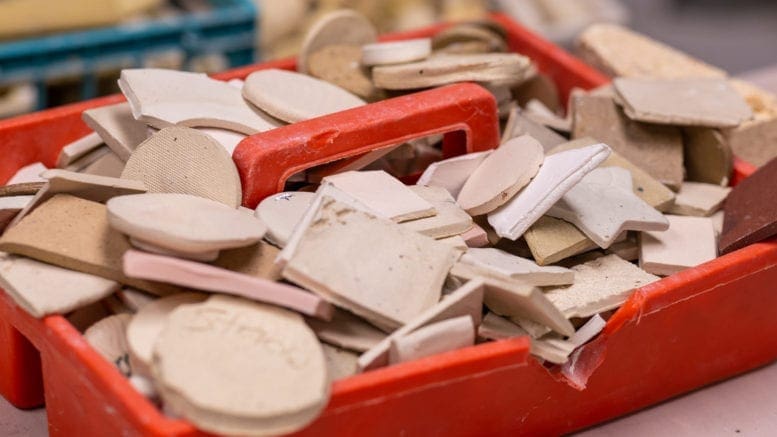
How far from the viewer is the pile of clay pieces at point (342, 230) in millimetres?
806

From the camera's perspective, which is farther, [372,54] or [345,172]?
[372,54]

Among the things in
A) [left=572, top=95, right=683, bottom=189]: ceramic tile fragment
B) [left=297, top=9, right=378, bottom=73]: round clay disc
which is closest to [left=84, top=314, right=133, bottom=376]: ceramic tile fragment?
[left=297, top=9, right=378, bottom=73]: round clay disc

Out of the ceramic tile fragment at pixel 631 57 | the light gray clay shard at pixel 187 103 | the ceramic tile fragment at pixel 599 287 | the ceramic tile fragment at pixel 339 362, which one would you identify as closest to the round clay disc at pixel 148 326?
the ceramic tile fragment at pixel 339 362

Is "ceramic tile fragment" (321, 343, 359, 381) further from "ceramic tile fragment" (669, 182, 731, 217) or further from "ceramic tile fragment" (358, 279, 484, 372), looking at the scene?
"ceramic tile fragment" (669, 182, 731, 217)

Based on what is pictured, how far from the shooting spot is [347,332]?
869mm

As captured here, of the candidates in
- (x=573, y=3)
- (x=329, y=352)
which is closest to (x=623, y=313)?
(x=329, y=352)

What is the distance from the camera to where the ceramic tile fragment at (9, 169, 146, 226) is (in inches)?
36.6

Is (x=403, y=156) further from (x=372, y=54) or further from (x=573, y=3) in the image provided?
(x=573, y=3)

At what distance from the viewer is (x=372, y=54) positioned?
45.9 inches

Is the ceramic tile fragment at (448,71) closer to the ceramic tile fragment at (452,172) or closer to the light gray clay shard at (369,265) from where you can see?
the ceramic tile fragment at (452,172)

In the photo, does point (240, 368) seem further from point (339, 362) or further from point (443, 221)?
point (443, 221)

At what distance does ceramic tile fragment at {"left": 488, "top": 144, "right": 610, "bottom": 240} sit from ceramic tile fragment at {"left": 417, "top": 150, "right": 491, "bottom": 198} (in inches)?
3.5

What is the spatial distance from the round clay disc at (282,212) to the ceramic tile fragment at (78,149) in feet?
0.80

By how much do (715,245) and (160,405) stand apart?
58 cm
